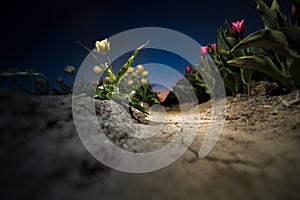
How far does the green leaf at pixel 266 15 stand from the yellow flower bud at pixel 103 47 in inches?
56.9

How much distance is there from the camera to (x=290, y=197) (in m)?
0.35

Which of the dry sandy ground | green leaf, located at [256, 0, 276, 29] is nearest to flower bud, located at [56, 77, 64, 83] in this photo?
the dry sandy ground

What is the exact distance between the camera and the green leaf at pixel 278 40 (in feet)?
2.97

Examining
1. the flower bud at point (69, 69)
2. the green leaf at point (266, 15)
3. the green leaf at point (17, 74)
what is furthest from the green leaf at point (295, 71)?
the flower bud at point (69, 69)

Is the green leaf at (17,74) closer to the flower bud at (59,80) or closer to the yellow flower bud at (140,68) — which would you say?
the flower bud at (59,80)

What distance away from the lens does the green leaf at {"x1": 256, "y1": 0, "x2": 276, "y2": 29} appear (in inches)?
51.0

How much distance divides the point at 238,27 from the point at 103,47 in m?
1.53

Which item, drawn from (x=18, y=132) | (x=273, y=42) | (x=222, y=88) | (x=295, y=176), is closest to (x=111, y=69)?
(x=18, y=132)

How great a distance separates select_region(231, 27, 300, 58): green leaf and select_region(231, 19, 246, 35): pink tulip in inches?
35.7

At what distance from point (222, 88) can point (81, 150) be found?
7.61 feet

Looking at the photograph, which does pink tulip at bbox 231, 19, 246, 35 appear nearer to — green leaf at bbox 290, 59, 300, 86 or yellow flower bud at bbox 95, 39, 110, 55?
green leaf at bbox 290, 59, 300, 86

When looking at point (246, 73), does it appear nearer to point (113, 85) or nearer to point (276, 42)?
point (276, 42)

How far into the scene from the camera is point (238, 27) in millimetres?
1778

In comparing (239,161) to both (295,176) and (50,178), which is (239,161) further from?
(50,178)
